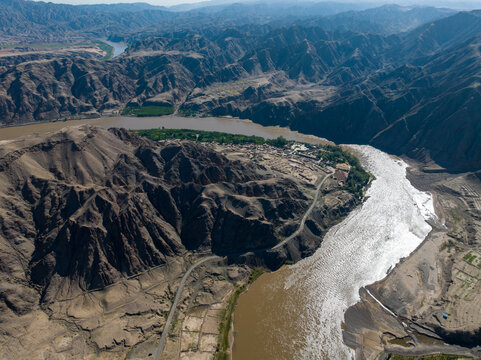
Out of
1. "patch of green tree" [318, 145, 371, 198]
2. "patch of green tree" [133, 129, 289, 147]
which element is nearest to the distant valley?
"patch of green tree" [318, 145, 371, 198]

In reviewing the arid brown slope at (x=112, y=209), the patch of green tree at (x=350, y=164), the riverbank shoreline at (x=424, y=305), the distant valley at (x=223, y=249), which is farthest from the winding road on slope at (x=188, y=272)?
the riverbank shoreline at (x=424, y=305)

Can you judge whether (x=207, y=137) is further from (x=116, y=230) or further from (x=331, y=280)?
(x=331, y=280)

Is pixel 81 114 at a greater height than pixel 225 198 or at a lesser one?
lesser

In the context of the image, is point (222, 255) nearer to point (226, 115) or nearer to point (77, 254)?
point (77, 254)

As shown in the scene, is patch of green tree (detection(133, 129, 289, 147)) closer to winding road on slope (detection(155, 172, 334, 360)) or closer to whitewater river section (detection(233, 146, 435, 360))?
winding road on slope (detection(155, 172, 334, 360))

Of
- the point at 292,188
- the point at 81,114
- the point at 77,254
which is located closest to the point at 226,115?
the point at 81,114

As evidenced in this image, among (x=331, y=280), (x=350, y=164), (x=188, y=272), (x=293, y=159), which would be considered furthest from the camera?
(x=293, y=159)

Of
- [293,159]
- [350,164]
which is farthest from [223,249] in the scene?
[350,164]
